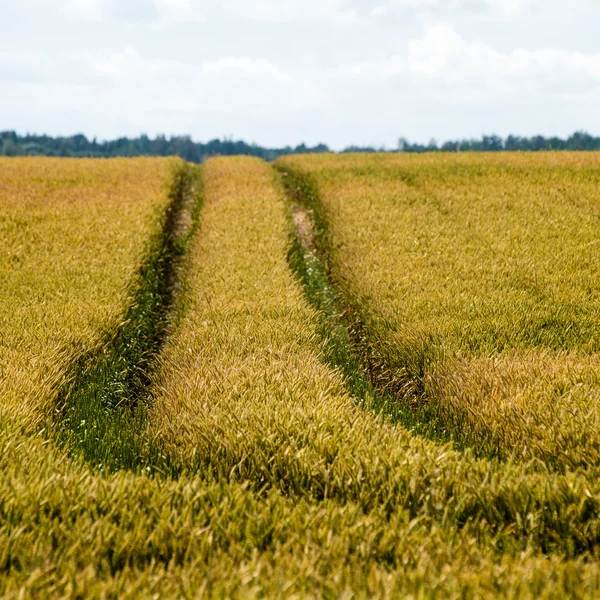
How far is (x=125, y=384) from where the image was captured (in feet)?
21.5

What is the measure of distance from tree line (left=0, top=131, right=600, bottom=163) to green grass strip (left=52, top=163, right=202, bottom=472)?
12040cm

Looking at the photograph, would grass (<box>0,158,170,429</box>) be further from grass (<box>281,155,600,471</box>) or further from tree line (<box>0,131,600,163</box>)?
tree line (<box>0,131,600,163</box>)

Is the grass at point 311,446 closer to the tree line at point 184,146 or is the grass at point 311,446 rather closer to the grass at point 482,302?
the grass at point 482,302

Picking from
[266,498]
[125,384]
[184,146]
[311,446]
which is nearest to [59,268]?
[125,384]

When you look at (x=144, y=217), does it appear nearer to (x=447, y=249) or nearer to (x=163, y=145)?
(x=447, y=249)

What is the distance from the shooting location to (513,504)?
3244 millimetres

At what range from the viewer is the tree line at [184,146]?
13775cm

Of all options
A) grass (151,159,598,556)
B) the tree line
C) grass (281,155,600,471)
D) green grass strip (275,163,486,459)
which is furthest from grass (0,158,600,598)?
the tree line

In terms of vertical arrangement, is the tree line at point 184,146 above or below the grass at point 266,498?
above

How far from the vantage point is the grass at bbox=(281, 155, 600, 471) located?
4.66 meters

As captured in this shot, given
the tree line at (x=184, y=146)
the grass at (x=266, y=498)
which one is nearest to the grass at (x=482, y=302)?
the grass at (x=266, y=498)

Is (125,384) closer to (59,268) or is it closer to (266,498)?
(59,268)

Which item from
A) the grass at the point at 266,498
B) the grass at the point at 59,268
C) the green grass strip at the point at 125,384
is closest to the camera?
the grass at the point at 266,498

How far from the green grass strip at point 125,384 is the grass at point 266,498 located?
0.10m
